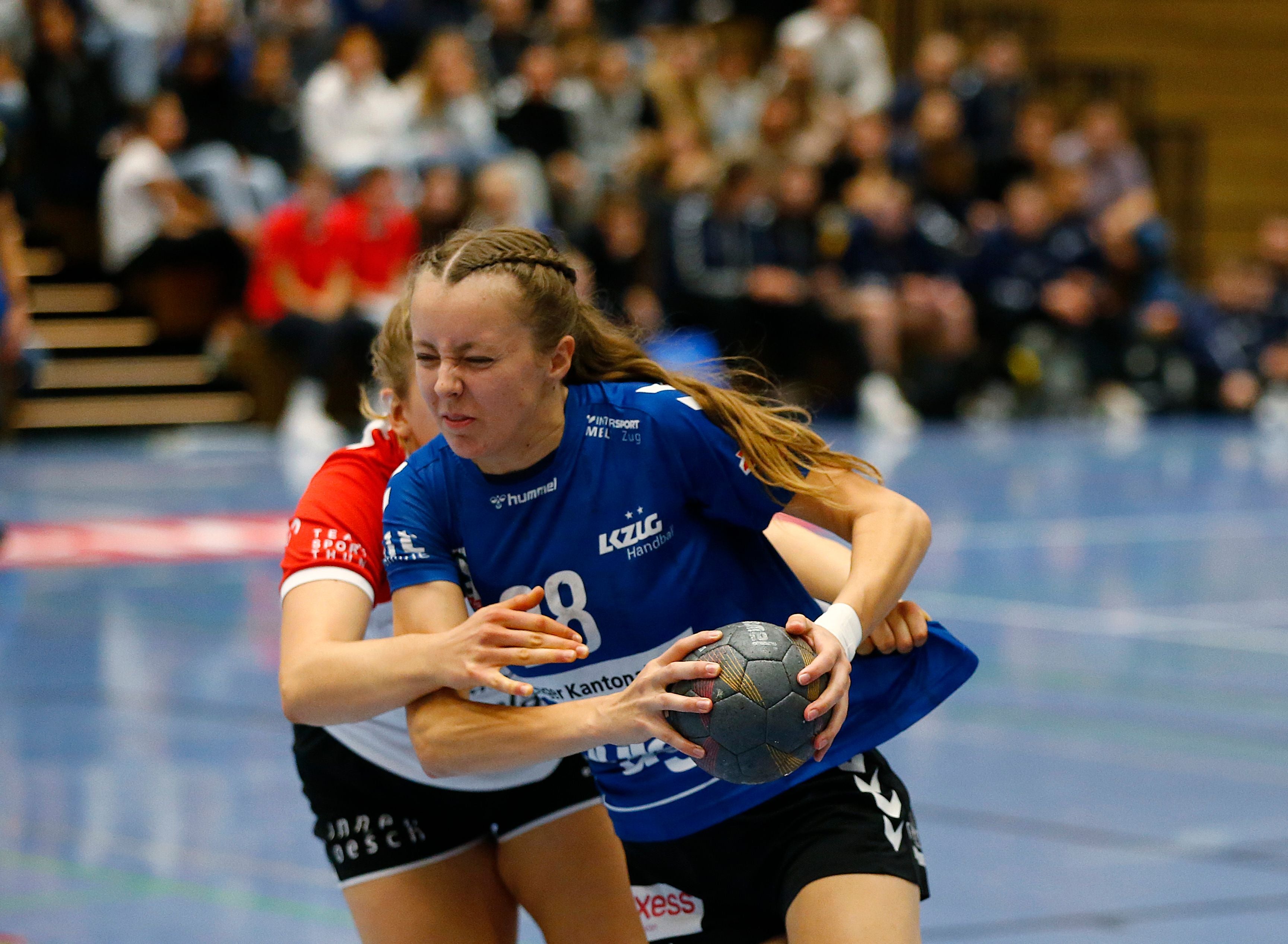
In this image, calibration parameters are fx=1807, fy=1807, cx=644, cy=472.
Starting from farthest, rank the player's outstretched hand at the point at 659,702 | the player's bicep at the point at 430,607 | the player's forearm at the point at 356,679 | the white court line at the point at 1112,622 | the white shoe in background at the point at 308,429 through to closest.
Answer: the white shoe in background at the point at 308,429 → the white court line at the point at 1112,622 → the player's bicep at the point at 430,607 → the player's forearm at the point at 356,679 → the player's outstretched hand at the point at 659,702

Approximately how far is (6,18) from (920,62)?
30.6 ft

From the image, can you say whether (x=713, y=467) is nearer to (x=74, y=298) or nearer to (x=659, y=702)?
(x=659, y=702)

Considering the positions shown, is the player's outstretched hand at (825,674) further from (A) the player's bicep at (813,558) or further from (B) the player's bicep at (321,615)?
(B) the player's bicep at (321,615)

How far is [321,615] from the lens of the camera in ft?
9.38

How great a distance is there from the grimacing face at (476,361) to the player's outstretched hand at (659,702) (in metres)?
0.45

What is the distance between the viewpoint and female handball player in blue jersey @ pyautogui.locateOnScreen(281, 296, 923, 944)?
3010mm

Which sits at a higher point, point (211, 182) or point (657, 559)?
point (211, 182)

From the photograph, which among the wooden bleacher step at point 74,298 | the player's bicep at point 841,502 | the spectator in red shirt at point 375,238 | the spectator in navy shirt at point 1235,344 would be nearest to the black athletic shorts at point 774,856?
the player's bicep at point 841,502

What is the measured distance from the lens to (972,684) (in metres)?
6.88

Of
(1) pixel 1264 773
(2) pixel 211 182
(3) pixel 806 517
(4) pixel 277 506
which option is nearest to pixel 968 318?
(2) pixel 211 182

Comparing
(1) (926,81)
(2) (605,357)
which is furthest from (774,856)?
(1) (926,81)

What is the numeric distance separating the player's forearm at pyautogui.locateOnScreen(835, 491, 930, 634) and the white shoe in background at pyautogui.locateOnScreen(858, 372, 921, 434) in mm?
13578

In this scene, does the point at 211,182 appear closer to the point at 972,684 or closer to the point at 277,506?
the point at 277,506

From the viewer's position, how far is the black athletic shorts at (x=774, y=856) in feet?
9.44
